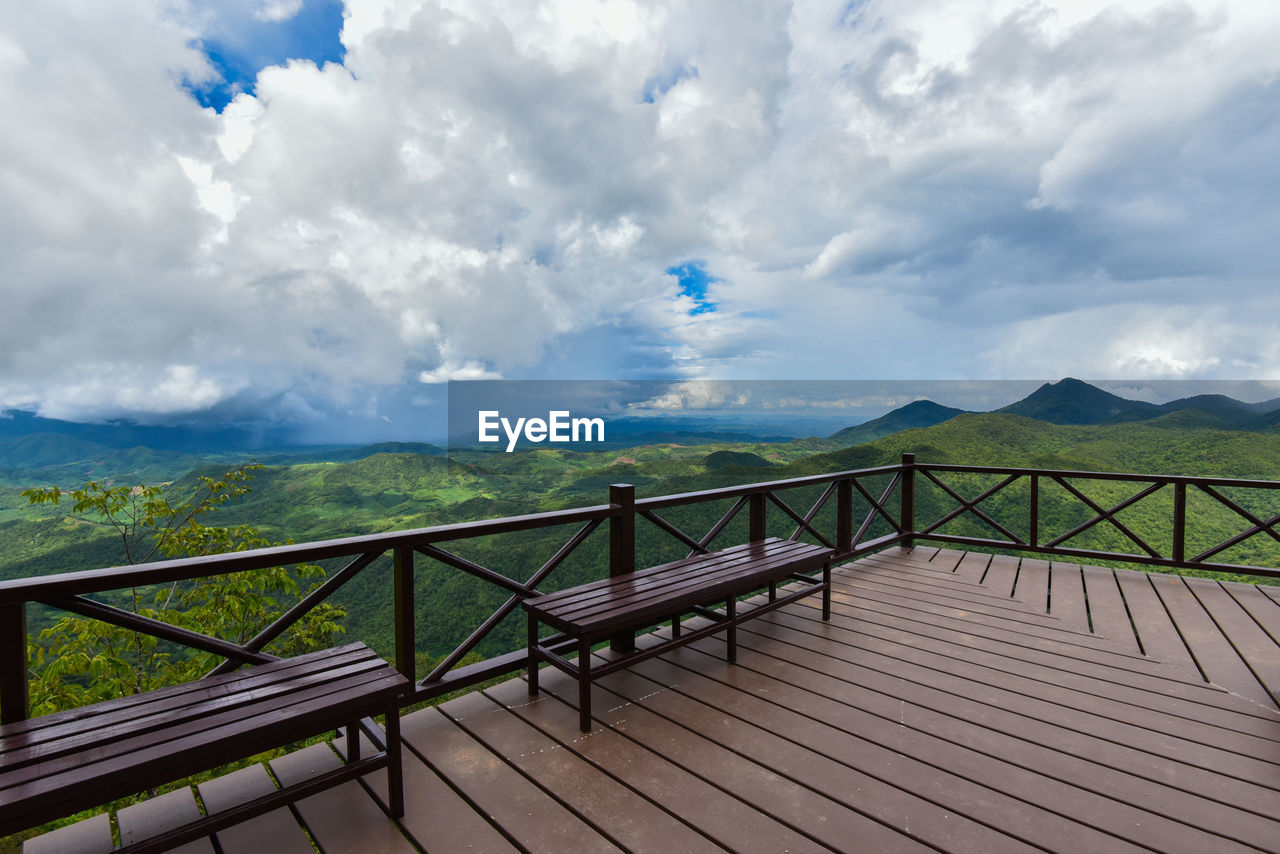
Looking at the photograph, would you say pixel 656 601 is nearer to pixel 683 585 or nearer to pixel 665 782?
pixel 683 585

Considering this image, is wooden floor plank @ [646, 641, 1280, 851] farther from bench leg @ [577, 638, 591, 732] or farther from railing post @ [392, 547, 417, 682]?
railing post @ [392, 547, 417, 682]

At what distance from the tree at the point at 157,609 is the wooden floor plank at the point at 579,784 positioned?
7.84ft

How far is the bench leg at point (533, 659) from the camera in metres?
2.27

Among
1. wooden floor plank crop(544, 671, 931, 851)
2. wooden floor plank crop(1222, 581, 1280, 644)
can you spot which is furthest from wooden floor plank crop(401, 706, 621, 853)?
wooden floor plank crop(1222, 581, 1280, 644)

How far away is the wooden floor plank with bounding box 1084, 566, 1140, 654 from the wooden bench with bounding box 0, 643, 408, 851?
3660 mm

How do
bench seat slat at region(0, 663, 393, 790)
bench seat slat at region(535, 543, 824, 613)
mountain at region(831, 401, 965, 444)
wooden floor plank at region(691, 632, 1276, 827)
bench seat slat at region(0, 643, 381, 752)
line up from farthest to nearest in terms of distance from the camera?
1. mountain at region(831, 401, 965, 444)
2. bench seat slat at region(535, 543, 824, 613)
3. wooden floor plank at region(691, 632, 1276, 827)
4. bench seat slat at region(0, 643, 381, 752)
5. bench seat slat at region(0, 663, 393, 790)

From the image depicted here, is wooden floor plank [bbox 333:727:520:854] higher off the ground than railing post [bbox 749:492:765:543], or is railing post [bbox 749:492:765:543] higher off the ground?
railing post [bbox 749:492:765:543]

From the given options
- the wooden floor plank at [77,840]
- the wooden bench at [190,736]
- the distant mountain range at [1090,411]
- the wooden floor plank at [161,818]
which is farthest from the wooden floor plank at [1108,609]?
the distant mountain range at [1090,411]

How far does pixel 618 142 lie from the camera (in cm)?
1008

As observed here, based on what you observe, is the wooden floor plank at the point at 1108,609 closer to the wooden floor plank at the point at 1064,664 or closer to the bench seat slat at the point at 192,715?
the wooden floor plank at the point at 1064,664

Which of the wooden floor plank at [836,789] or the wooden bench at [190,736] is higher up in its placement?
the wooden bench at [190,736]

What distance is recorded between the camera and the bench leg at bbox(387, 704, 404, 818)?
1.57 metres

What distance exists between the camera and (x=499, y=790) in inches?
67.0

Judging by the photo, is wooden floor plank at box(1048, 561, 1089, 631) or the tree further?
the tree
